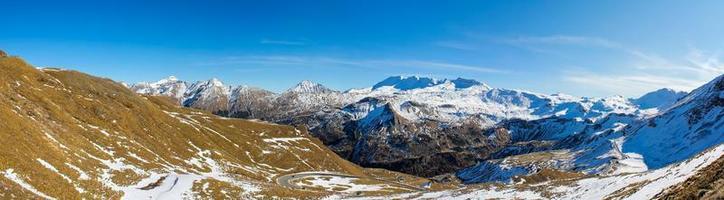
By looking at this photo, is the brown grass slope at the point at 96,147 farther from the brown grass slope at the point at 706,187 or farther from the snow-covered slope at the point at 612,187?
the brown grass slope at the point at 706,187

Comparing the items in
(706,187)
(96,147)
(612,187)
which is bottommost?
(96,147)

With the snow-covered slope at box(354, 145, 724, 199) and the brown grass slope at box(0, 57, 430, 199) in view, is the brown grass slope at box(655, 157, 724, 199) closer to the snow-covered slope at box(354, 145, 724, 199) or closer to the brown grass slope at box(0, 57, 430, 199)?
the snow-covered slope at box(354, 145, 724, 199)

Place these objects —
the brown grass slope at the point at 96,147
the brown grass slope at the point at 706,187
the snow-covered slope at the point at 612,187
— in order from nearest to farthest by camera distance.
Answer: the brown grass slope at the point at 706,187, the snow-covered slope at the point at 612,187, the brown grass slope at the point at 96,147

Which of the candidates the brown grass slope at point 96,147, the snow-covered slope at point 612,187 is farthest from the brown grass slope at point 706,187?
the brown grass slope at point 96,147

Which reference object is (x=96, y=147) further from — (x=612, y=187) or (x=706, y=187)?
(x=706, y=187)

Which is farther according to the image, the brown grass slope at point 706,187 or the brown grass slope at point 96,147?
the brown grass slope at point 96,147

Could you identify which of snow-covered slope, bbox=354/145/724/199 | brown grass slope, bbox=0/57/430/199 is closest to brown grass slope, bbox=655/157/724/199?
snow-covered slope, bbox=354/145/724/199

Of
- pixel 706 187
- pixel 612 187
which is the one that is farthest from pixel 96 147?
pixel 706 187

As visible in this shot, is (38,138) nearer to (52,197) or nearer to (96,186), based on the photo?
(96,186)
